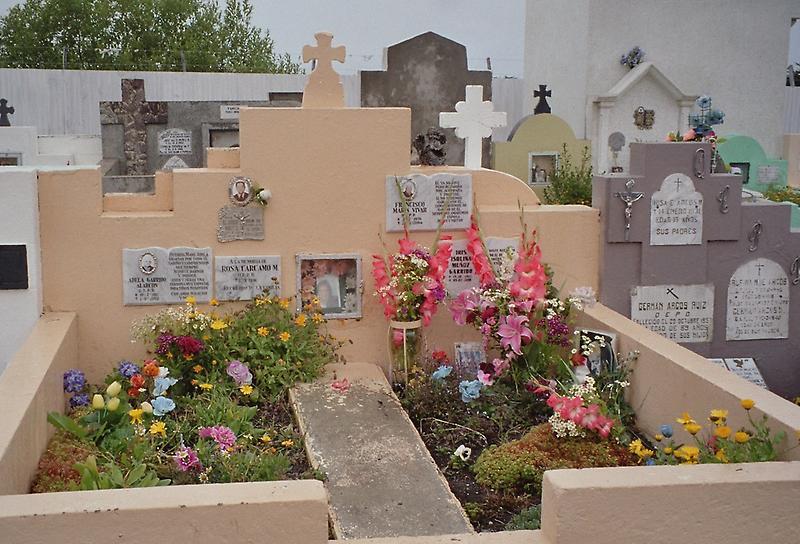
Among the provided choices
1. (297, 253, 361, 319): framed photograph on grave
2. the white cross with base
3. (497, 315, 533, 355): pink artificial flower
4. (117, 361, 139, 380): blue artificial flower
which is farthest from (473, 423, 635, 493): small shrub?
the white cross with base

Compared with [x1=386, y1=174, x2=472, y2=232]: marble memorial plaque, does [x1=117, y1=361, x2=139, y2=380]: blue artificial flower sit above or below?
below

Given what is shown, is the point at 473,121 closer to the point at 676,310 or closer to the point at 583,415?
the point at 676,310

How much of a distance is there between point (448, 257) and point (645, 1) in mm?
12264

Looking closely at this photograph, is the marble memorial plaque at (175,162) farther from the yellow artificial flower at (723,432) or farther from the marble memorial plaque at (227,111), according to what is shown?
the yellow artificial flower at (723,432)

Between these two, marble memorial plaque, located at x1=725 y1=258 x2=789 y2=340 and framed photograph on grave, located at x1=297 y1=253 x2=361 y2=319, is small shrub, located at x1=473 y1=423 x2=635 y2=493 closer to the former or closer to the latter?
framed photograph on grave, located at x1=297 y1=253 x2=361 y2=319

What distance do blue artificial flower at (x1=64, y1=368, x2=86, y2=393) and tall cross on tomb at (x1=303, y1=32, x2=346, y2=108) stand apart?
2508 millimetres

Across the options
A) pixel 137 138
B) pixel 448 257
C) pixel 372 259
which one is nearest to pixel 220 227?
pixel 372 259

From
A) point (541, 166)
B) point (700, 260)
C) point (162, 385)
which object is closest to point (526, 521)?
point (162, 385)

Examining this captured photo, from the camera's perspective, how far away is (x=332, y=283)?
22.6 ft

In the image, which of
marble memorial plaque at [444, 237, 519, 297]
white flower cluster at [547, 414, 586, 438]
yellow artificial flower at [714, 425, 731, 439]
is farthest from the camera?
marble memorial plaque at [444, 237, 519, 297]

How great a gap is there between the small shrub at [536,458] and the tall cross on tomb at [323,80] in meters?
2.94

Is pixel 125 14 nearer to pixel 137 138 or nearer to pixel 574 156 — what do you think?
pixel 137 138

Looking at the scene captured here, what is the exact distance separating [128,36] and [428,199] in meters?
22.1

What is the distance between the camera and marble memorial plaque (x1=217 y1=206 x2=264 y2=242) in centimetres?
661
